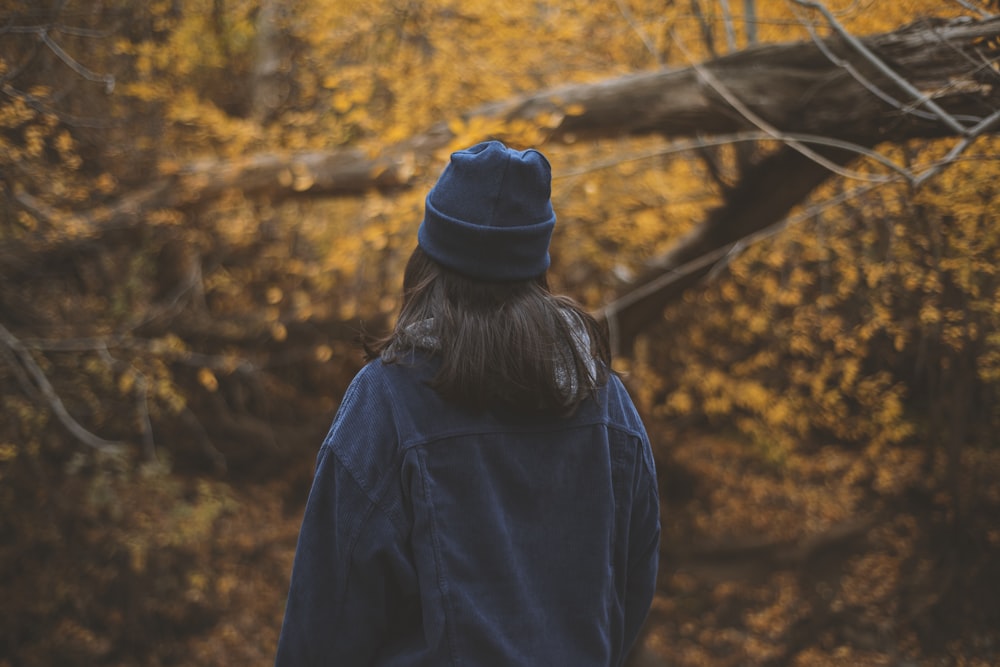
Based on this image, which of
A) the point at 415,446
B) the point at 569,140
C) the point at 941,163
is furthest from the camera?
the point at 569,140

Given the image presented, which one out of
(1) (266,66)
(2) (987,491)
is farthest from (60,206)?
(2) (987,491)

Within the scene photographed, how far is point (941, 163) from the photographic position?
233 cm

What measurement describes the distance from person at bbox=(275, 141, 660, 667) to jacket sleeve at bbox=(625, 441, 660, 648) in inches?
6.4

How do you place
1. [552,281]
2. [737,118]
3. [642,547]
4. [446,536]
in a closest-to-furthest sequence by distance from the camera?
[446,536] < [642,547] < [737,118] < [552,281]

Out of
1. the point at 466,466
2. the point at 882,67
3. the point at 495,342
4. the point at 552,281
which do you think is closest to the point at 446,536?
the point at 466,466

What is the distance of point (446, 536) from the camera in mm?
1208

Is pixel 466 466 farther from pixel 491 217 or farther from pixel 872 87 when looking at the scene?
pixel 872 87

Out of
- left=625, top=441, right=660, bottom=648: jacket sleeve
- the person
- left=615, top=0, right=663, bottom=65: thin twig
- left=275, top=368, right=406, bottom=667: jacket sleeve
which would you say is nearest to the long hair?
the person

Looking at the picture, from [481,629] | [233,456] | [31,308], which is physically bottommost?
[233,456]

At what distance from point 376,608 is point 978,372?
10.5 ft

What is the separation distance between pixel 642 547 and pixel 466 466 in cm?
52

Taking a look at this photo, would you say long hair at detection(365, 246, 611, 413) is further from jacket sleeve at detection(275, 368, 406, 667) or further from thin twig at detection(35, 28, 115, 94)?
thin twig at detection(35, 28, 115, 94)

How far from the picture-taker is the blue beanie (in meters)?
1.22

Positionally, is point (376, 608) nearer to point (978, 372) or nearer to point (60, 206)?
point (978, 372)
